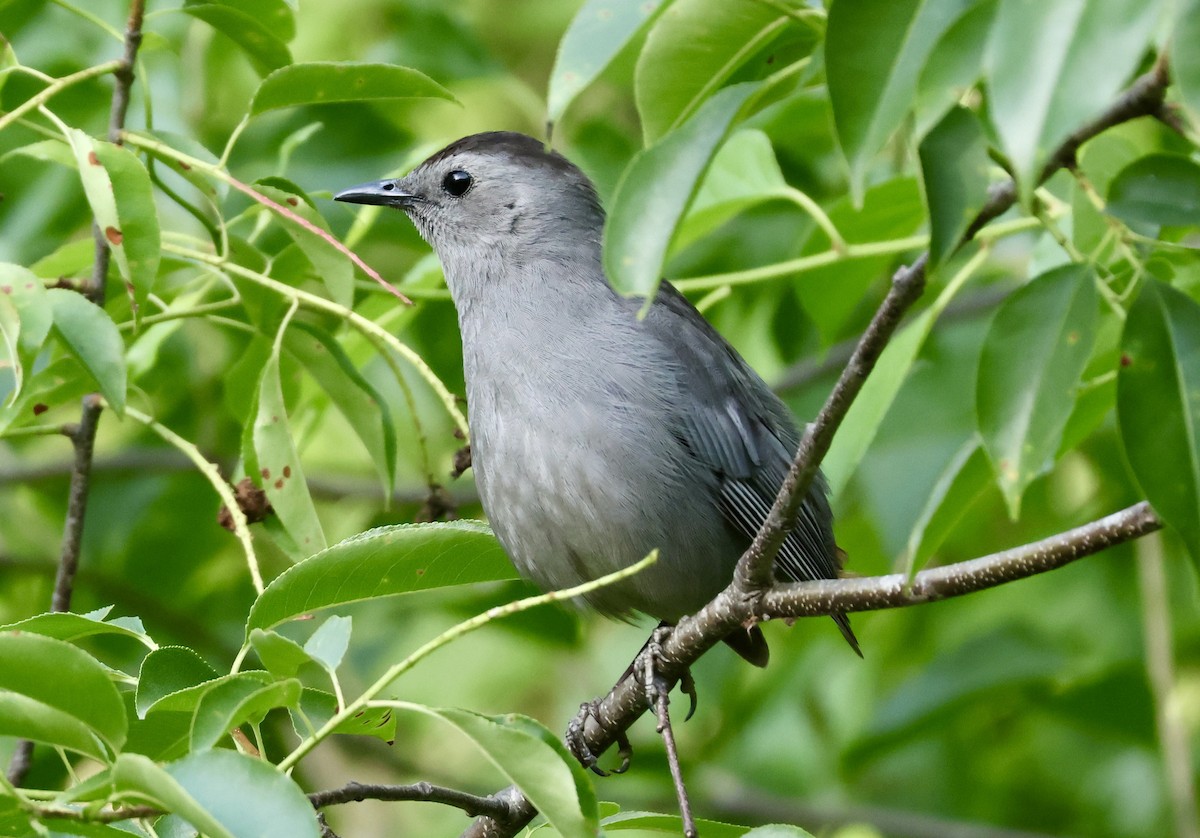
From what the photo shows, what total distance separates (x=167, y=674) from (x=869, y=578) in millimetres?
1107

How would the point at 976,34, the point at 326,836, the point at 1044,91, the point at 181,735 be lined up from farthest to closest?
the point at 326,836 → the point at 181,735 → the point at 976,34 → the point at 1044,91

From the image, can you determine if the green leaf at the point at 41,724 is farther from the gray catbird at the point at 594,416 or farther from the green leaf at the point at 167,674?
the gray catbird at the point at 594,416

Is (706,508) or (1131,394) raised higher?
(706,508)

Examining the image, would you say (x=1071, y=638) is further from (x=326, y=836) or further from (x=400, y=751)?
(x=326, y=836)

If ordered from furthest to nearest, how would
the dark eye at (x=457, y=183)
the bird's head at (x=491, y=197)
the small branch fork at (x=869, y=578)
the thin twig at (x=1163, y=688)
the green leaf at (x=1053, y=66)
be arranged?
the thin twig at (x=1163, y=688), the dark eye at (x=457, y=183), the bird's head at (x=491, y=197), the small branch fork at (x=869, y=578), the green leaf at (x=1053, y=66)

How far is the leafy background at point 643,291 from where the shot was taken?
183 centimetres

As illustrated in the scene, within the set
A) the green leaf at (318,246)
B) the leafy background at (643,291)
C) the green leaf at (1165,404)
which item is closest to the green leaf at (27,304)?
the leafy background at (643,291)

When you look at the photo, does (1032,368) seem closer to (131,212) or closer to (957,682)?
(131,212)

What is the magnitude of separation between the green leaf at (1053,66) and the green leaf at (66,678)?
1.30 meters

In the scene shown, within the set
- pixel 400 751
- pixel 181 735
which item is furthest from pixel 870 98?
pixel 400 751

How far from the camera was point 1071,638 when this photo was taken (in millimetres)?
5855

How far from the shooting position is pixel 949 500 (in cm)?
246

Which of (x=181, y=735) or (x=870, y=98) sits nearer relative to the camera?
(x=870, y=98)

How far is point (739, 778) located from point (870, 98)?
4307 mm
